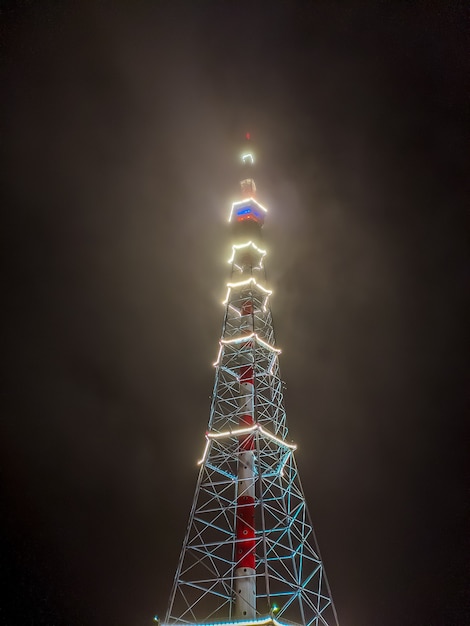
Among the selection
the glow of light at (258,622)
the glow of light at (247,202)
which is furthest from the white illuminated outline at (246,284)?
the glow of light at (258,622)

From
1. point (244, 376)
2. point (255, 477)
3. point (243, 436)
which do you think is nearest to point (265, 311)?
point (244, 376)

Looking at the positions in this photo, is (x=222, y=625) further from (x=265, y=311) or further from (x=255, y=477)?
(x=265, y=311)

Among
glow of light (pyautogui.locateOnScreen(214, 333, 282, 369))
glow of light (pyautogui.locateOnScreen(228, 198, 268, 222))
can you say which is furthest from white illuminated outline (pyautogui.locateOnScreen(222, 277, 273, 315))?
glow of light (pyautogui.locateOnScreen(228, 198, 268, 222))

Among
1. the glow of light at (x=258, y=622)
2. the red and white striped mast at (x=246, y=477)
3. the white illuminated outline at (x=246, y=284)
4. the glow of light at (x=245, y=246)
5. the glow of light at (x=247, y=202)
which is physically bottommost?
the glow of light at (x=258, y=622)

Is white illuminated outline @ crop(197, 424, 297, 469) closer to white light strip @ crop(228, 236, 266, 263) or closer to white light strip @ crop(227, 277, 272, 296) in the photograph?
white light strip @ crop(227, 277, 272, 296)

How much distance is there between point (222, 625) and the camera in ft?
92.6

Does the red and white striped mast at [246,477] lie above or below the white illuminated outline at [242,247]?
below

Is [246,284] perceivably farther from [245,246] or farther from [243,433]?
[243,433]

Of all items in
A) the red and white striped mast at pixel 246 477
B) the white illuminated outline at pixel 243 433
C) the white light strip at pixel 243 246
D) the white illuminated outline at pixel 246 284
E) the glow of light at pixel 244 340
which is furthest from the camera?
the white light strip at pixel 243 246

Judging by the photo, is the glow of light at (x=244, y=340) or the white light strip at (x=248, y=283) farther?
the white light strip at (x=248, y=283)

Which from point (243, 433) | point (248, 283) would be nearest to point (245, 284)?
point (248, 283)

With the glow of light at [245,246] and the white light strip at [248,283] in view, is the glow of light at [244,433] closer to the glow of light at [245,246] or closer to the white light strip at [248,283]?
the white light strip at [248,283]

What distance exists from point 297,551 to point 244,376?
15.2m

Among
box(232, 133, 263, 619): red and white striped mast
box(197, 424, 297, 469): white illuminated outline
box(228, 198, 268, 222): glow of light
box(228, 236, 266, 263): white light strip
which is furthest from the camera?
box(228, 198, 268, 222): glow of light
